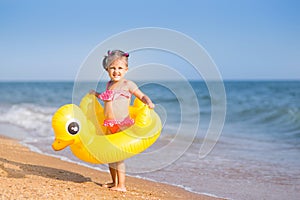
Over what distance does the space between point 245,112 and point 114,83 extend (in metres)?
13.1

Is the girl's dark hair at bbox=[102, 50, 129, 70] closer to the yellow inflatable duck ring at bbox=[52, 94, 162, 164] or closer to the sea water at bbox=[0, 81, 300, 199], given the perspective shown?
the sea water at bbox=[0, 81, 300, 199]

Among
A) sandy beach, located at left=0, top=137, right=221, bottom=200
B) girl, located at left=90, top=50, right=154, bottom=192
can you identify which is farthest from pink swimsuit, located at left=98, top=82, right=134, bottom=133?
sandy beach, located at left=0, top=137, right=221, bottom=200

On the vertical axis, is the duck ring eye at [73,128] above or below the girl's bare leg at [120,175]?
above

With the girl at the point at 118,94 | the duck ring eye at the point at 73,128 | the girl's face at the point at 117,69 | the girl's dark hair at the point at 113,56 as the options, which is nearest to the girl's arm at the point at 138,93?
the girl at the point at 118,94

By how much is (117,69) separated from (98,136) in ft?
2.25

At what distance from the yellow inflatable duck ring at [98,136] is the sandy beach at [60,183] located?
0.36 metres

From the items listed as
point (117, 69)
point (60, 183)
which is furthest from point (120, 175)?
point (117, 69)

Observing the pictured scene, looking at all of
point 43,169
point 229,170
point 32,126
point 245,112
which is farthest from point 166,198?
point 245,112

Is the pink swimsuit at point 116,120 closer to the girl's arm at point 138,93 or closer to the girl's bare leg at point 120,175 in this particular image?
the girl's arm at point 138,93

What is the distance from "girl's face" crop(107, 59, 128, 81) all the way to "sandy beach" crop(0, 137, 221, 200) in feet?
3.74

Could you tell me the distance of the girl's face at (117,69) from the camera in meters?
4.07

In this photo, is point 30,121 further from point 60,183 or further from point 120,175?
point 120,175

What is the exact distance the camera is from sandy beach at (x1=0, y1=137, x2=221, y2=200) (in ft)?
12.0

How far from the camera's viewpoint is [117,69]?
411cm
